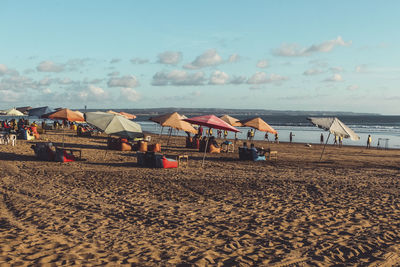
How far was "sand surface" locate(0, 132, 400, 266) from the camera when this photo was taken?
536 cm

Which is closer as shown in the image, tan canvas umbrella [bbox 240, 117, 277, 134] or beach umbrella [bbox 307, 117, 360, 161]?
beach umbrella [bbox 307, 117, 360, 161]

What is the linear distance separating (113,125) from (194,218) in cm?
781

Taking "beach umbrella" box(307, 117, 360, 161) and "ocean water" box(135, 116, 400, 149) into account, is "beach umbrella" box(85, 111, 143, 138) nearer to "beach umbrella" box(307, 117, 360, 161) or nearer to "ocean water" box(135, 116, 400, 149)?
"ocean water" box(135, 116, 400, 149)

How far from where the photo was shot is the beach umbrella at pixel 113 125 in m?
13.7

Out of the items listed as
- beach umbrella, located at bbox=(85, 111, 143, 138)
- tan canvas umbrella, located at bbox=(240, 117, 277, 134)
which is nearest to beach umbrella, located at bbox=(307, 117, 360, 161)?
tan canvas umbrella, located at bbox=(240, 117, 277, 134)

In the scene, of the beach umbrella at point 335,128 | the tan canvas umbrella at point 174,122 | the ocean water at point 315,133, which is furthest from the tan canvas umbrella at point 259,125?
the ocean water at point 315,133

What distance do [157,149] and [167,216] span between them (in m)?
11.9

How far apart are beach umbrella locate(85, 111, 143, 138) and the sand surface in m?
1.57

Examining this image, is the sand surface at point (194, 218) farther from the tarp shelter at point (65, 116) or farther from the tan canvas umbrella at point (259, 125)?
the tan canvas umbrella at point (259, 125)

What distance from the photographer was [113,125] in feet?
45.9

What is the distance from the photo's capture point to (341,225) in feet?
22.9

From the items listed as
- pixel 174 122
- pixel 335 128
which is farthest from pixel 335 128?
pixel 174 122

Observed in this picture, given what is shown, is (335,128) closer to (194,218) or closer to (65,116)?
(194,218)

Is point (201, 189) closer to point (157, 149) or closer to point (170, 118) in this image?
point (170, 118)
